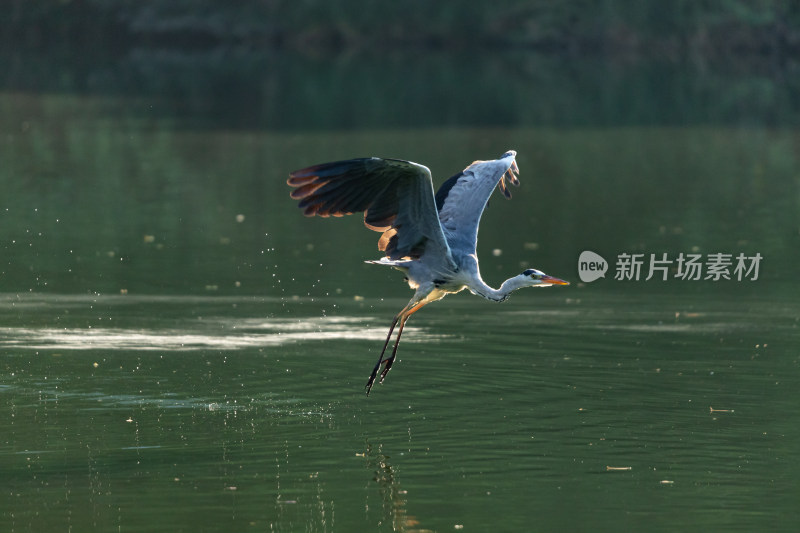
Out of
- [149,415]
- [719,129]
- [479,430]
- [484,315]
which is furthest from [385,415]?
[719,129]

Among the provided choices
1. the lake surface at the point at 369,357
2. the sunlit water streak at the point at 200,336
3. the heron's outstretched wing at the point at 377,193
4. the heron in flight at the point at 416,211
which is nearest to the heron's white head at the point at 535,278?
the heron in flight at the point at 416,211

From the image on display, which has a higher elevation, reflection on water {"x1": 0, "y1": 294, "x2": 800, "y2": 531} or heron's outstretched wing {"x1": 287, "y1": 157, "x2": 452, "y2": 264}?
heron's outstretched wing {"x1": 287, "y1": 157, "x2": 452, "y2": 264}

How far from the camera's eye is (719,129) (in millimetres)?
39062

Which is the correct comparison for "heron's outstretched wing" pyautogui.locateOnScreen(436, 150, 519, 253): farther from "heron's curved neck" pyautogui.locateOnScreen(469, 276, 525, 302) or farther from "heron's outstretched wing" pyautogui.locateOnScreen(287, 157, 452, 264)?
"heron's outstretched wing" pyautogui.locateOnScreen(287, 157, 452, 264)

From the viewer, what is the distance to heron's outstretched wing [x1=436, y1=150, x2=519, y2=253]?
13117 mm

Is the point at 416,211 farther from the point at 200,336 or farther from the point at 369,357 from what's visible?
the point at 200,336

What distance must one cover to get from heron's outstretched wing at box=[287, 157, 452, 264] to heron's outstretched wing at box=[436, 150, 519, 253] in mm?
637

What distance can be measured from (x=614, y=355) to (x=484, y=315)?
2.33m

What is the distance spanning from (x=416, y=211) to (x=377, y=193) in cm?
41

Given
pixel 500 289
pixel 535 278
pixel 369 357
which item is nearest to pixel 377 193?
pixel 500 289

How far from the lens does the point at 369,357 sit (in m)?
13.9

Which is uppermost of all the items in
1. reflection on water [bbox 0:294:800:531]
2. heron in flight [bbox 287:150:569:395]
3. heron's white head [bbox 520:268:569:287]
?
heron in flight [bbox 287:150:569:395]

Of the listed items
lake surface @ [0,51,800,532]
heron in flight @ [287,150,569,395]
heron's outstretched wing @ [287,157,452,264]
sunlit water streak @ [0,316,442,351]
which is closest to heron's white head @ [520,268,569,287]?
heron in flight @ [287,150,569,395]

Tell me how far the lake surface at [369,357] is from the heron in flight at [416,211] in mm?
885
